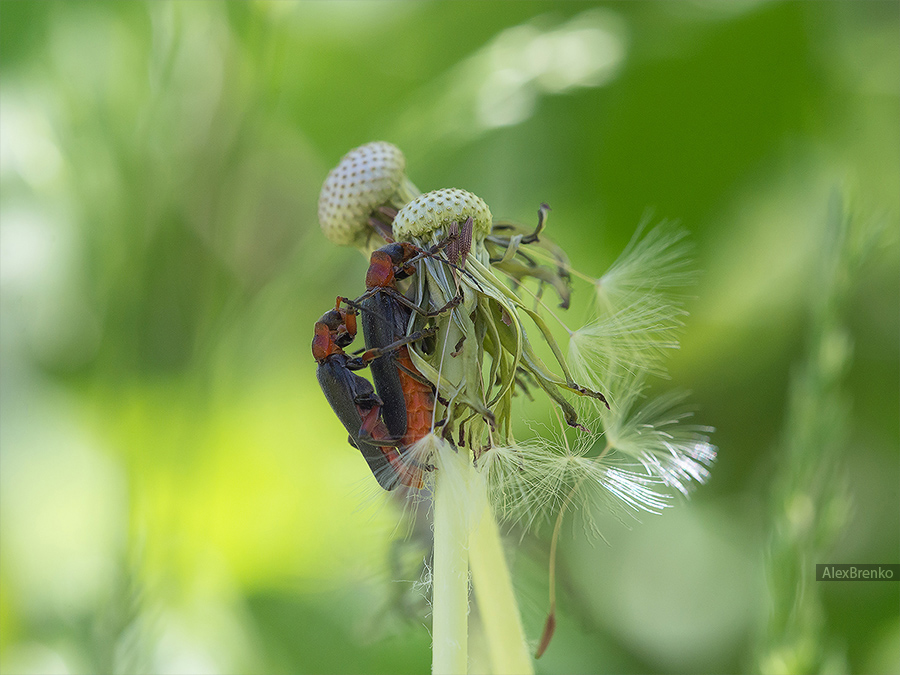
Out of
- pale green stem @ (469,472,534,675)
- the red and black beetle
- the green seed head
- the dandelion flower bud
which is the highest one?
the dandelion flower bud

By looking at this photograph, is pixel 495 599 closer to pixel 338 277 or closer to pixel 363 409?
pixel 363 409

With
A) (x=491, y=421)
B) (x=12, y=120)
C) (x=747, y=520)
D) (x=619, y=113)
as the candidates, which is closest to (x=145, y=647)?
(x=491, y=421)

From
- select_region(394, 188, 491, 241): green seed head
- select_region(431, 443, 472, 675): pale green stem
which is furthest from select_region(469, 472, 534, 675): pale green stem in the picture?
select_region(394, 188, 491, 241): green seed head

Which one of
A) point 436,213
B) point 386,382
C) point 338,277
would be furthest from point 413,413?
point 338,277

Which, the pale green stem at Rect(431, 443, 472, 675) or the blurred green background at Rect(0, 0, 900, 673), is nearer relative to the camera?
the pale green stem at Rect(431, 443, 472, 675)

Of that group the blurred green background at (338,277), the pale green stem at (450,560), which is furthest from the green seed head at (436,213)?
the blurred green background at (338,277)

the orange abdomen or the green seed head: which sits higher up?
the green seed head

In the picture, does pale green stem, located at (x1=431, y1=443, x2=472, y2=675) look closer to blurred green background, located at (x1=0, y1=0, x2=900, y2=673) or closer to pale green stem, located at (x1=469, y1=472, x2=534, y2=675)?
pale green stem, located at (x1=469, y1=472, x2=534, y2=675)
